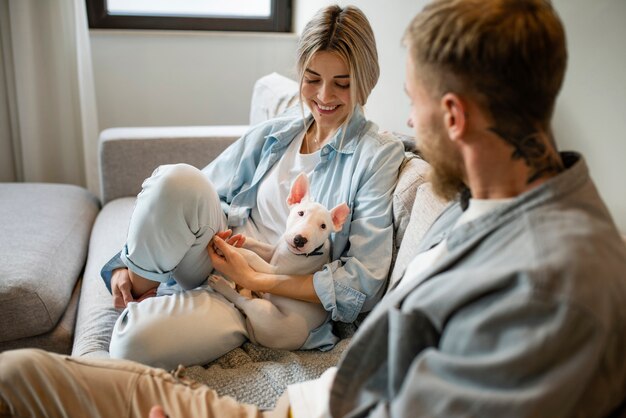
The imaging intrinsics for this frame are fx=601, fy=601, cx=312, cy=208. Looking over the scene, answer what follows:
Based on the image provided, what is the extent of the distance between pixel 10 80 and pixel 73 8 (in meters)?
0.47

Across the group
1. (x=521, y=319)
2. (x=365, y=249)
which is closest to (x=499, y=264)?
(x=521, y=319)

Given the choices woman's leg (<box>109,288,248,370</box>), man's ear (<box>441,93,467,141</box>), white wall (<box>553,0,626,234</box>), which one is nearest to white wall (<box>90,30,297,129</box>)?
woman's leg (<box>109,288,248,370</box>)

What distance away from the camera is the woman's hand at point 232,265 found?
1487 millimetres

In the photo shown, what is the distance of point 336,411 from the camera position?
0.93m

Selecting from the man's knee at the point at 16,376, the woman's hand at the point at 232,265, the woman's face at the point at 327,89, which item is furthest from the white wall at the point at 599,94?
the man's knee at the point at 16,376

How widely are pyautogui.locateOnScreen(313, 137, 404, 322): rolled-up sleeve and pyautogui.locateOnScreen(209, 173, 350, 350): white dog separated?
5 centimetres

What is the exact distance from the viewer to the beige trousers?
101 centimetres

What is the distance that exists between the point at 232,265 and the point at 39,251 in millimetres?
776

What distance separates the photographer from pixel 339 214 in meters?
1.47

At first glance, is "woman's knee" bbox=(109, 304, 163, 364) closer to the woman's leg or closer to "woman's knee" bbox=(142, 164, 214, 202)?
the woman's leg

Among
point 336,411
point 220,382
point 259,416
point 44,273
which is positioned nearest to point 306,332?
point 220,382

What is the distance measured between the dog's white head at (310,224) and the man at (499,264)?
1.65ft

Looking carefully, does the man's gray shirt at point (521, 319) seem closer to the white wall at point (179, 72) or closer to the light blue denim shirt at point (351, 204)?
the light blue denim shirt at point (351, 204)

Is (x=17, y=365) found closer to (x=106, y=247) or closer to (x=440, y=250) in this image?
(x=440, y=250)
